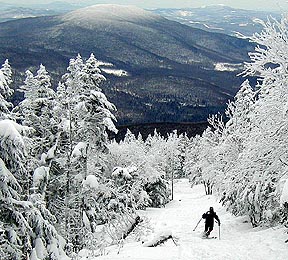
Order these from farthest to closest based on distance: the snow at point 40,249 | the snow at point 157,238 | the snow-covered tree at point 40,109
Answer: the snow-covered tree at point 40,109 → the snow at point 157,238 → the snow at point 40,249

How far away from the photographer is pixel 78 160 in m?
17.1

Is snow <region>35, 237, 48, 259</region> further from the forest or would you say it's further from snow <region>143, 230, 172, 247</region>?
snow <region>143, 230, 172, 247</region>

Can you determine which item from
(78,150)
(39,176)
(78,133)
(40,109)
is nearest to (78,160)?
(78,133)

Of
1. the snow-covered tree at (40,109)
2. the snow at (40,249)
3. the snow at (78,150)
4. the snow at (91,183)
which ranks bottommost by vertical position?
the snow at (91,183)

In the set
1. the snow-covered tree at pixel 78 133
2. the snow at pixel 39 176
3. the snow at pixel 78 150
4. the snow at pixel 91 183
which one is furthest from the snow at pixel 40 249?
the snow-covered tree at pixel 78 133

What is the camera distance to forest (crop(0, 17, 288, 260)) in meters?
8.81

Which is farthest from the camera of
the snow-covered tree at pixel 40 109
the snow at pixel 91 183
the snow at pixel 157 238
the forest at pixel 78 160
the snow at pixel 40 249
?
the snow-covered tree at pixel 40 109

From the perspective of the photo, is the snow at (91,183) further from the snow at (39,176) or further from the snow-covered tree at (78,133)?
the snow at (39,176)

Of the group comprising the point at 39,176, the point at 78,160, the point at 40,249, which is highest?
the point at 39,176

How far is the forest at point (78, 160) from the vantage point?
881cm

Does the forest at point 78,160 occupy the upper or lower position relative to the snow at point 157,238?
upper

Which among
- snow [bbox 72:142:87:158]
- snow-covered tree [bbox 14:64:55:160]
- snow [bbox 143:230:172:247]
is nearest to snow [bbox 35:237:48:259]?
snow [bbox 143:230:172:247]

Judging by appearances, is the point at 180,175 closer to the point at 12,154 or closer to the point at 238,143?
the point at 238,143

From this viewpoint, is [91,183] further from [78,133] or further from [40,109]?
[40,109]
